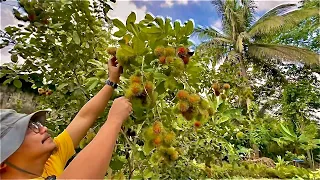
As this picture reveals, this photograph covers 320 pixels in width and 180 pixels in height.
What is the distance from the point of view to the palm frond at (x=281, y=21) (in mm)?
9633

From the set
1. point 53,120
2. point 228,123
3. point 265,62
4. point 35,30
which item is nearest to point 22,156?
point 35,30

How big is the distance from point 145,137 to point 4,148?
0.93 feet

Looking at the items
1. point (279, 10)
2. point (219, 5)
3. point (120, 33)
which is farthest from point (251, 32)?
point (120, 33)

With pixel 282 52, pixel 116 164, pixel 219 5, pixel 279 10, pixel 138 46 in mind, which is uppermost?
pixel 219 5

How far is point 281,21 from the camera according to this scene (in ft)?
31.9

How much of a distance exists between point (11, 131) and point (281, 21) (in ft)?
33.4

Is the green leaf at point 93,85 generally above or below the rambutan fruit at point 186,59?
below

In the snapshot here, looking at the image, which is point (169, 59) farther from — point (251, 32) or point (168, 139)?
point (251, 32)

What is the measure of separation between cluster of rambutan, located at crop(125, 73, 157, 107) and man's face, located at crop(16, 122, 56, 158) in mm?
191

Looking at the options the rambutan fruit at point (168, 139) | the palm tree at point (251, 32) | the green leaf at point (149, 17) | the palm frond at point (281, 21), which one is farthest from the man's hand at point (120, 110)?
the palm frond at point (281, 21)

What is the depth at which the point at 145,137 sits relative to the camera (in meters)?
0.71

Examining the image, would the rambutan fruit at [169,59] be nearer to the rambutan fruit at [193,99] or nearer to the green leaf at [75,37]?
the rambutan fruit at [193,99]

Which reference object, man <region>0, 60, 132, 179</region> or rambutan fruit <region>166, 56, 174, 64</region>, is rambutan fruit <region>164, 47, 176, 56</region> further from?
man <region>0, 60, 132, 179</region>

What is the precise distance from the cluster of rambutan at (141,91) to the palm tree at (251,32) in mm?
9217
